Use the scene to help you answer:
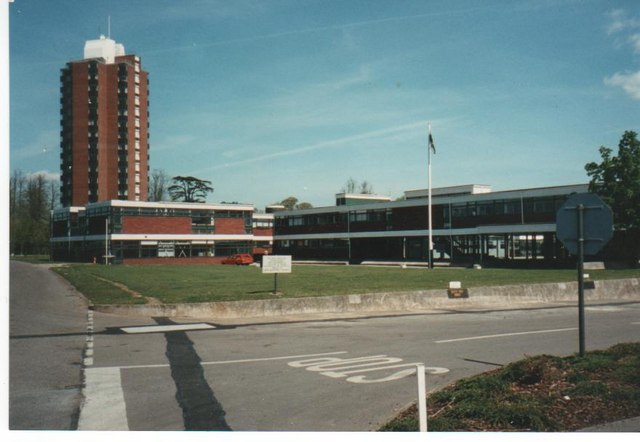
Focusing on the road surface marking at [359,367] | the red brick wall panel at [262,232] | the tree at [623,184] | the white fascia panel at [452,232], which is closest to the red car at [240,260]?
the white fascia panel at [452,232]

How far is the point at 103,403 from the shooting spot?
8070 millimetres

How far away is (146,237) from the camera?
226 feet

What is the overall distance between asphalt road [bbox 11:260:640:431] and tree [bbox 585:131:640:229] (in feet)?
78.0

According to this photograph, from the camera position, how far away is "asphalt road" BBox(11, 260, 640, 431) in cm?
752

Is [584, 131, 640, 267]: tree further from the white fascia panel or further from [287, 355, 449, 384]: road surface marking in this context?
[287, 355, 449, 384]: road surface marking

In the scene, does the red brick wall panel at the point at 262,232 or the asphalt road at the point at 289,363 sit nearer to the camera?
the asphalt road at the point at 289,363

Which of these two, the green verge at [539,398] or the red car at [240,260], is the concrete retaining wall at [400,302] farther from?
the red car at [240,260]

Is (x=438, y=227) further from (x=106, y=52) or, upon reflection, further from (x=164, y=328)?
(x=106, y=52)

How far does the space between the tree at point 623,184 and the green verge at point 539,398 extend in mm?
34993

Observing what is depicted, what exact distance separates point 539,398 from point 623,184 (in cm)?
3791

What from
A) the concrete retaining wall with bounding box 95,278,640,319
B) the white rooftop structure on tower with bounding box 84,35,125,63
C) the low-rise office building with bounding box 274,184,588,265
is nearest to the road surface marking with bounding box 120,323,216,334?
the concrete retaining wall with bounding box 95,278,640,319

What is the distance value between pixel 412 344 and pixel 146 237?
5961 cm

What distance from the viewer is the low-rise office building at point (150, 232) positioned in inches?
2638
